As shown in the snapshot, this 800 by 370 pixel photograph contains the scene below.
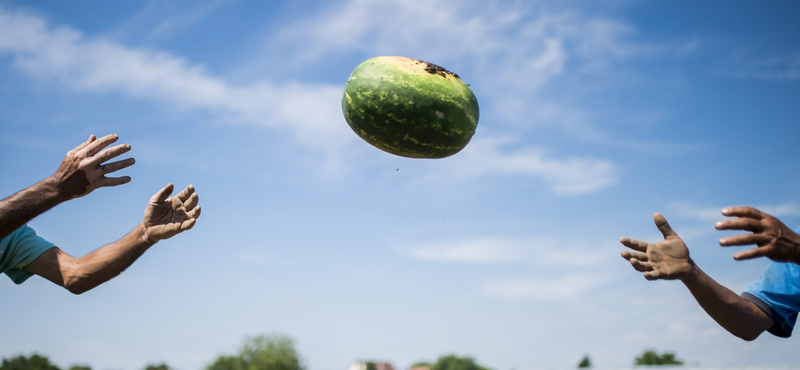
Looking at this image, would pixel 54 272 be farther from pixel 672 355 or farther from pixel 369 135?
pixel 672 355

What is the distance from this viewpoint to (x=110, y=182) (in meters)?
4.34

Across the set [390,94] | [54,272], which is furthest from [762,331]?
[54,272]

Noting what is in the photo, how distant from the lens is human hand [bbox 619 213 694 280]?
11.5 feet

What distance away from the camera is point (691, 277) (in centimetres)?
361

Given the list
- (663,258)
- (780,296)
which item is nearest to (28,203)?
(663,258)

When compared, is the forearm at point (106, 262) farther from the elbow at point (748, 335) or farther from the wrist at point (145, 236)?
the elbow at point (748, 335)

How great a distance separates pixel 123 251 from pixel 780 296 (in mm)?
5182

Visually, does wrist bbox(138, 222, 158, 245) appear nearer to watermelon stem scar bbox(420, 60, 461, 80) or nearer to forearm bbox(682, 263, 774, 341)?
watermelon stem scar bbox(420, 60, 461, 80)

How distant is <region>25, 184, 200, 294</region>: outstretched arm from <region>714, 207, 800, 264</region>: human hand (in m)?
3.79

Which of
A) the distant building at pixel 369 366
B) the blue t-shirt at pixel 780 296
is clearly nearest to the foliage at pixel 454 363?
the distant building at pixel 369 366

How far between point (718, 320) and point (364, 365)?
5811cm

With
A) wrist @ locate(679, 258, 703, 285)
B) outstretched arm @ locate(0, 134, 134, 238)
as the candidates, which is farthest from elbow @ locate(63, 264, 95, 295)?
wrist @ locate(679, 258, 703, 285)

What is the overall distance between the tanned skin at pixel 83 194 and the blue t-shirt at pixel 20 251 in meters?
0.07

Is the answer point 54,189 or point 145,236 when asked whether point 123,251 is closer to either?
point 145,236
